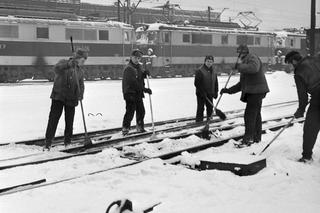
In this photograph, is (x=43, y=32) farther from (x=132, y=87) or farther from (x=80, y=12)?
(x=80, y=12)

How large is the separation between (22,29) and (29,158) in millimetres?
22676

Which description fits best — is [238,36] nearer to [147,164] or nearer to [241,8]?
[241,8]

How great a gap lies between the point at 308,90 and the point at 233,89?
7.14ft

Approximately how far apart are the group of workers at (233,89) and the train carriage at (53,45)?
19571 mm

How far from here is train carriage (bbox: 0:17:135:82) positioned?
94.1ft

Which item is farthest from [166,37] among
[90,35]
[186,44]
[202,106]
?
[202,106]

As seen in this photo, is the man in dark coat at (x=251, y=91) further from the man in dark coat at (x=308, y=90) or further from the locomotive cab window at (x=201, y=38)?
the locomotive cab window at (x=201, y=38)

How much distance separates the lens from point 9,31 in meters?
28.7

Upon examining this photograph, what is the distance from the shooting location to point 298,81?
24.4 feet

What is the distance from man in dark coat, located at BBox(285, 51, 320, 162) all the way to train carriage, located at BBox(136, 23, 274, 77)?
27.7 metres

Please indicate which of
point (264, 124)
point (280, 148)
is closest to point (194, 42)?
point (264, 124)

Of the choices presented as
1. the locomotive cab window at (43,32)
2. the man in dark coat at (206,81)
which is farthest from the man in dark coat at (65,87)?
the locomotive cab window at (43,32)

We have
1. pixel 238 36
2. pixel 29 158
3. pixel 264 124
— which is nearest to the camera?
pixel 29 158

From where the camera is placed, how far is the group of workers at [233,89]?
24.4 ft
